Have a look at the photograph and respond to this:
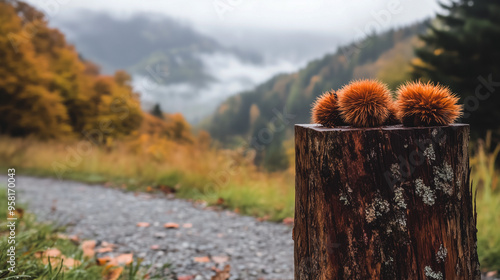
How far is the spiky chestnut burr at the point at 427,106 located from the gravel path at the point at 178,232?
1.72m

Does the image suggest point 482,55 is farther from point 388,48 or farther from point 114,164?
point 114,164

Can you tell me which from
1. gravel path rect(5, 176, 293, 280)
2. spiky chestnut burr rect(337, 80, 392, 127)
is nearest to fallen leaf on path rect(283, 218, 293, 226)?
gravel path rect(5, 176, 293, 280)

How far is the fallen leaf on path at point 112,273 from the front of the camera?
214cm

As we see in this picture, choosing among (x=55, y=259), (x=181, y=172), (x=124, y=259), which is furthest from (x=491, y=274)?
(x=181, y=172)

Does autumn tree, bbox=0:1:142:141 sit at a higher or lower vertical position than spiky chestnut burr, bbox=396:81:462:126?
higher

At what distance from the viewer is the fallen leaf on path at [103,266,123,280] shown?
2.14 meters

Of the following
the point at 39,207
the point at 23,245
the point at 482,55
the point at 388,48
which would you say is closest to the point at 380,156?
the point at 23,245

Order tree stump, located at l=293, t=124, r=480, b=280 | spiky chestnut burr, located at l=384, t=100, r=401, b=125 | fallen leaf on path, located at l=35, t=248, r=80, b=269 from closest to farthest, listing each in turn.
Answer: tree stump, located at l=293, t=124, r=480, b=280 → spiky chestnut burr, located at l=384, t=100, r=401, b=125 → fallen leaf on path, located at l=35, t=248, r=80, b=269

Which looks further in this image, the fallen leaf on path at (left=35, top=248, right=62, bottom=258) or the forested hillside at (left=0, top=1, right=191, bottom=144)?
the forested hillside at (left=0, top=1, right=191, bottom=144)

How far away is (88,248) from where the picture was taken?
2.73 metres

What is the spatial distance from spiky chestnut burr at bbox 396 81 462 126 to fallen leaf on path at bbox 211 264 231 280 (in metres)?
1.66

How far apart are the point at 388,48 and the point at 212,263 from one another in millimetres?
13232

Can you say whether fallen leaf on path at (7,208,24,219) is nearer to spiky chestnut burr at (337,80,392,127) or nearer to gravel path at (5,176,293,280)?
gravel path at (5,176,293,280)

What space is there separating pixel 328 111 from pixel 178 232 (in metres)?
2.35
